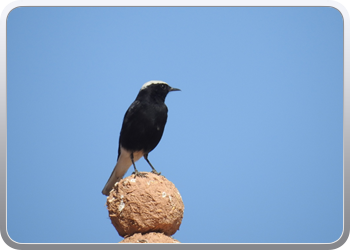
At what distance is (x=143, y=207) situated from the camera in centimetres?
691

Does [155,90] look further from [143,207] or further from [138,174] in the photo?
[143,207]

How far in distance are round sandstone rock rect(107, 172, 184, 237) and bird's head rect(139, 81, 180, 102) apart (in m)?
2.06

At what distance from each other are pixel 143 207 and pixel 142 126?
1.90 metres

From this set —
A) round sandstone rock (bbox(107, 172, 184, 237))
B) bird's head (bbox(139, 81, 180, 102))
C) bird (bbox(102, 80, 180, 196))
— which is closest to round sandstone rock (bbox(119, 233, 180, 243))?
round sandstone rock (bbox(107, 172, 184, 237))

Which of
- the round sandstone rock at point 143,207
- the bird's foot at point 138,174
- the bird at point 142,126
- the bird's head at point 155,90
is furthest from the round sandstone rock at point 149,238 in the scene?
the bird's head at point 155,90

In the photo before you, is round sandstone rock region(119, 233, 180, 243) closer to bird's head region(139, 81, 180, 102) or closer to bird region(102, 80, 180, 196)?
bird region(102, 80, 180, 196)

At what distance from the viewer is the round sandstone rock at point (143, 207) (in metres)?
6.91

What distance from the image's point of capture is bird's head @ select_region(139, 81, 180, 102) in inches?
342

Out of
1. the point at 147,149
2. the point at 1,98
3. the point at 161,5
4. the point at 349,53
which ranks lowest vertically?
the point at 147,149

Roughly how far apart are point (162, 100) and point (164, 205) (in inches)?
98.2

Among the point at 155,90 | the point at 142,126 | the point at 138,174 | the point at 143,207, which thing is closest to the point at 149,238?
the point at 143,207
